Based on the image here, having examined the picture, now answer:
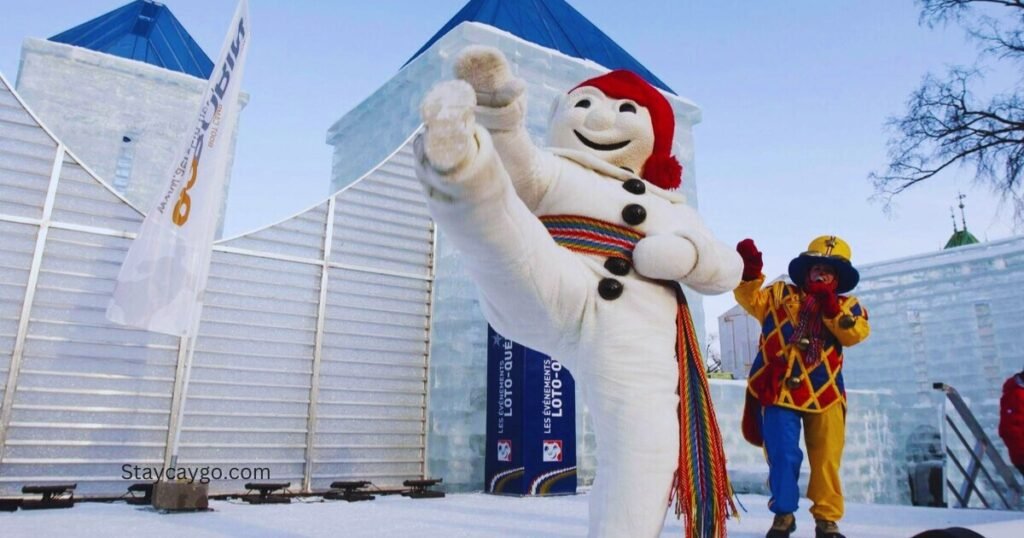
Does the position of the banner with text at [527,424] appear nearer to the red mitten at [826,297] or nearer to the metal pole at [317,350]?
the metal pole at [317,350]

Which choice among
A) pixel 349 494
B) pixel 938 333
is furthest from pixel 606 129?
pixel 938 333

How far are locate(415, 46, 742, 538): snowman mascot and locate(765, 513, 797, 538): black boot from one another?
3.73 feet

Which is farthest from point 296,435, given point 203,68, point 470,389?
point 203,68

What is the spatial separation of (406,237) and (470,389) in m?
1.32

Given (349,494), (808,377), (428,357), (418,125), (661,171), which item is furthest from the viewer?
(418,125)

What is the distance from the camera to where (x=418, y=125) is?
5988 mm

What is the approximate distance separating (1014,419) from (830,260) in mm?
2275

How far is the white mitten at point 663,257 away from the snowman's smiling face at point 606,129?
306 millimetres

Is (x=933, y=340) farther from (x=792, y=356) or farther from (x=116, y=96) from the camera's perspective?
(x=116, y=96)

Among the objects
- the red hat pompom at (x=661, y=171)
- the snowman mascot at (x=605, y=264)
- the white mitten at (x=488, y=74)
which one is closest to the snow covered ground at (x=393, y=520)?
the snowman mascot at (x=605, y=264)

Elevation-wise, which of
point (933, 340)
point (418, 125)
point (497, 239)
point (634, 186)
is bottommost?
point (497, 239)

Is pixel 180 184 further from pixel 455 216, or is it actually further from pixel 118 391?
pixel 455 216

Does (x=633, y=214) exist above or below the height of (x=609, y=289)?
above

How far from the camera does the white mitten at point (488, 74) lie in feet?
3.87
